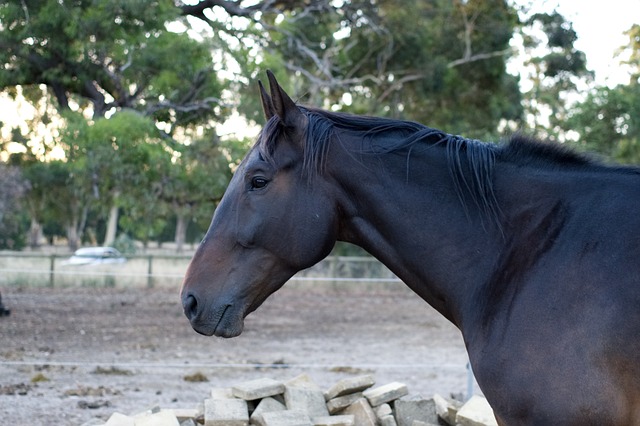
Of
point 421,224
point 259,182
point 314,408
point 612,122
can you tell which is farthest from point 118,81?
point 612,122

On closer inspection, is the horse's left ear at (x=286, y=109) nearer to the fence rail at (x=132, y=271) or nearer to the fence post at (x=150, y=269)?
the fence rail at (x=132, y=271)

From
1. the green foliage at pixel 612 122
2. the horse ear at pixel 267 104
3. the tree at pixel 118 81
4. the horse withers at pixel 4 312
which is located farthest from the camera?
the green foliage at pixel 612 122

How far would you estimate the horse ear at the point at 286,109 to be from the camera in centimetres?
243

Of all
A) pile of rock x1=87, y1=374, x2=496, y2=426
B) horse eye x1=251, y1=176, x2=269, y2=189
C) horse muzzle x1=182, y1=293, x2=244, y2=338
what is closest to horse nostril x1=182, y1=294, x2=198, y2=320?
horse muzzle x1=182, y1=293, x2=244, y2=338

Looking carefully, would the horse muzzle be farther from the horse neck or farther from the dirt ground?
the dirt ground

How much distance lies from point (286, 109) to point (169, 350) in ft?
27.3

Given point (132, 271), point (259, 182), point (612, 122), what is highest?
point (612, 122)

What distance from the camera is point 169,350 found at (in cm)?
1016

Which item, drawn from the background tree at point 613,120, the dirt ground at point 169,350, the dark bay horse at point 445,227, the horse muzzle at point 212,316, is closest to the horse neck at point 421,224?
the dark bay horse at point 445,227

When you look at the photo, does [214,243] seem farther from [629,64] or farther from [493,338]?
[629,64]

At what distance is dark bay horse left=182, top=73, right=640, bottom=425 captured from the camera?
2098mm

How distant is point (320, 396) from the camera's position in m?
5.15

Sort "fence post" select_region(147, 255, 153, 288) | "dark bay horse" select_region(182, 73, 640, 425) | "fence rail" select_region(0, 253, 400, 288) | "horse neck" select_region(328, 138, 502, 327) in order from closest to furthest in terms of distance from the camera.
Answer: "dark bay horse" select_region(182, 73, 640, 425) → "horse neck" select_region(328, 138, 502, 327) → "fence rail" select_region(0, 253, 400, 288) → "fence post" select_region(147, 255, 153, 288)

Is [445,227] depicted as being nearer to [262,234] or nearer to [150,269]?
[262,234]
